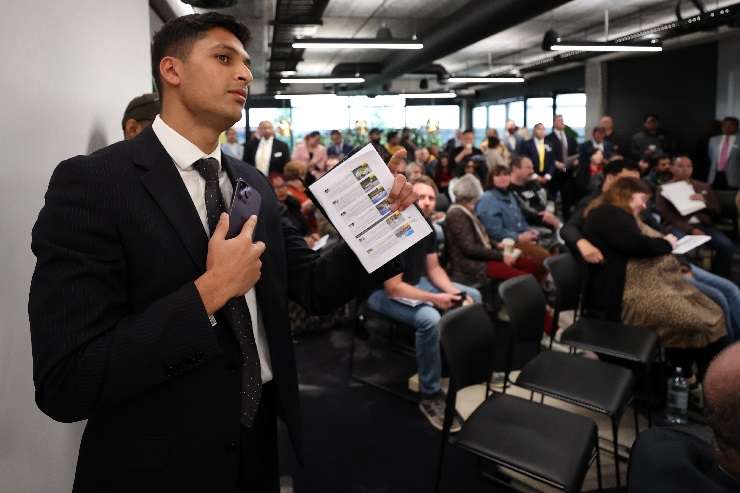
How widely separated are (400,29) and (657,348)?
32.3 ft

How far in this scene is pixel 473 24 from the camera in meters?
8.18

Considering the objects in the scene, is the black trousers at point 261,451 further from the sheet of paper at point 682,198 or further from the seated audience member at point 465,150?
the seated audience member at point 465,150

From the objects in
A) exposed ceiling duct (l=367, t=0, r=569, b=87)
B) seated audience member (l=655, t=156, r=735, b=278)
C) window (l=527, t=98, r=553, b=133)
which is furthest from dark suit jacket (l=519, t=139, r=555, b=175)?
window (l=527, t=98, r=553, b=133)

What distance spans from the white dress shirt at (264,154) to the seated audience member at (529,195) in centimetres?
341

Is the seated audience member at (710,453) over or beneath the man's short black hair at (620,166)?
beneath

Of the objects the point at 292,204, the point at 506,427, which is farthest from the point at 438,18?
the point at 506,427

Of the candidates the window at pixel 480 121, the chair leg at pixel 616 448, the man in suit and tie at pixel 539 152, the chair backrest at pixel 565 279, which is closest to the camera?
the chair leg at pixel 616 448

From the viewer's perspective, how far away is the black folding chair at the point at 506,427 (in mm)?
2012

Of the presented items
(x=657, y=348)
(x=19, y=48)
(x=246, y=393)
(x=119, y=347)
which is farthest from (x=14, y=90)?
(x=657, y=348)

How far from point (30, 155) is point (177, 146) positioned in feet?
1.34

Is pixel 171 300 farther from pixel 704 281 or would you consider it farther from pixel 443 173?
pixel 443 173

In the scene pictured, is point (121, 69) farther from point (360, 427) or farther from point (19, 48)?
point (360, 427)

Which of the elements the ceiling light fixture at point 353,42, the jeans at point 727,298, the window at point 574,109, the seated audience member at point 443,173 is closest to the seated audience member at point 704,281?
the jeans at point 727,298

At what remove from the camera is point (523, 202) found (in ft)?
Answer: 19.2
